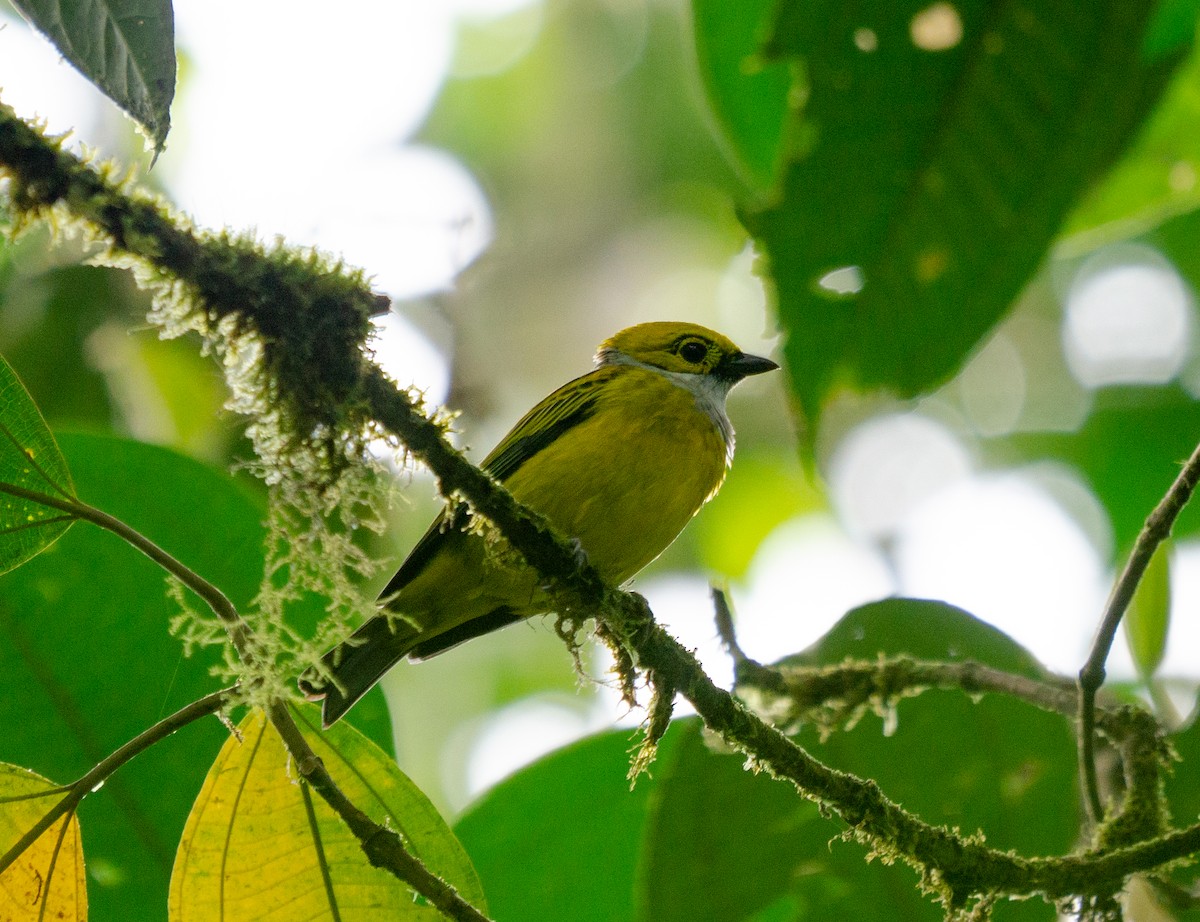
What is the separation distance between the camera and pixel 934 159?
8.63 feet

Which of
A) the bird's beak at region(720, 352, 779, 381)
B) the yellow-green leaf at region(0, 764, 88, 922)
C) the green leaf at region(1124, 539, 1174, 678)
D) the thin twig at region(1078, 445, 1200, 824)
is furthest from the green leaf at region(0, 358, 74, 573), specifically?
the bird's beak at region(720, 352, 779, 381)

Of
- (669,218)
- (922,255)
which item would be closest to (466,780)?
(669,218)

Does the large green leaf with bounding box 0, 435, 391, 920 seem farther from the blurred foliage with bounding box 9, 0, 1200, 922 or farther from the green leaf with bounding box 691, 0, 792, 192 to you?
the green leaf with bounding box 691, 0, 792, 192

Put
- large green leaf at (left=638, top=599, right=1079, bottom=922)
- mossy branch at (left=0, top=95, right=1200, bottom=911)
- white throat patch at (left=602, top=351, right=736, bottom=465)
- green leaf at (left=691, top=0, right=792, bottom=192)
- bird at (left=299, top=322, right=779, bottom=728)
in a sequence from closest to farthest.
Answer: mossy branch at (left=0, top=95, right=1200, bottom=911)
green leaf at (left=691, top=0, right=792, bottom=192)
large green leaf at (left=638, top=599, right=1079, bottom=922)
bird at (left=299, top=322, right=779, bottom=728)
white throat patch at (left=602, top=351, right=736, bottom=465)

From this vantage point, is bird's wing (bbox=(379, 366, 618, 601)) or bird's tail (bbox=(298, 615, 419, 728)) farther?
bird's wing (bbox=(379, 366, 618, 601))

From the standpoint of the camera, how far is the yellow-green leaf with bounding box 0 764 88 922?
6.88 ft

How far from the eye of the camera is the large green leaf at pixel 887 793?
9.75 feet

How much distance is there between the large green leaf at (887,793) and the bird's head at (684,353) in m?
1.68

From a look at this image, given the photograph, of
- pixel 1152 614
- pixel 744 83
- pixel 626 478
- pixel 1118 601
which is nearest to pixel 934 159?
pixel 744 83

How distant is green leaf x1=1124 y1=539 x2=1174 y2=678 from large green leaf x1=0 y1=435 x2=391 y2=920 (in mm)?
2124

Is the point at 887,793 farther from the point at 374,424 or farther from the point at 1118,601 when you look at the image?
the point at 374,424

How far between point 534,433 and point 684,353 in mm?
1086

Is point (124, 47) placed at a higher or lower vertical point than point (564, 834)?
higher

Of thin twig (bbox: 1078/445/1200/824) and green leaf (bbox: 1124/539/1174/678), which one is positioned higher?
green leaf (bbox: 1124/539/1174/678)
